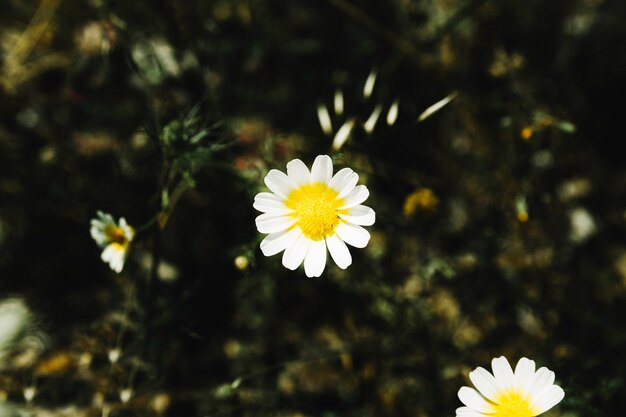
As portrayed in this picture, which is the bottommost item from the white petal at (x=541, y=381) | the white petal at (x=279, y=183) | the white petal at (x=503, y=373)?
the white petal at (x=541, y=381)

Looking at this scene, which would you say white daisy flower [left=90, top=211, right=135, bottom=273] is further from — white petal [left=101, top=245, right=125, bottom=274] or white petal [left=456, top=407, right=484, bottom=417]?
white petal [left=456, top=407, right=484, bottom=417]

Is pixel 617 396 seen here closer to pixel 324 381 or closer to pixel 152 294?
pixel 324 381

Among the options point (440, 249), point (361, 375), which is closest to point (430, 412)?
point (361, 375)

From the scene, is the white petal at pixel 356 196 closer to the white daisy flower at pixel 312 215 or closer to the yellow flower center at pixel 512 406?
the white daisy flower at pixel 312 215

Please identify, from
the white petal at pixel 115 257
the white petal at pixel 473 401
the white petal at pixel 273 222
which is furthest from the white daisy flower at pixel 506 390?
the white petal at pixel 115 257

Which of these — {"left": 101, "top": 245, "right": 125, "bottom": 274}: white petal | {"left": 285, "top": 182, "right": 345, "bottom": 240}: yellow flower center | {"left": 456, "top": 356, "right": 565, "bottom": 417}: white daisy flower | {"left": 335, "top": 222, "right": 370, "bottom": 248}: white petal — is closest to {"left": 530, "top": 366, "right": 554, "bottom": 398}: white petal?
{"left": 456, "top": 356, "right": 565, "bottom": 417}: white daisy flower

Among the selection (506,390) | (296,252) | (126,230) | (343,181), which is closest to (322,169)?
(343,181)
